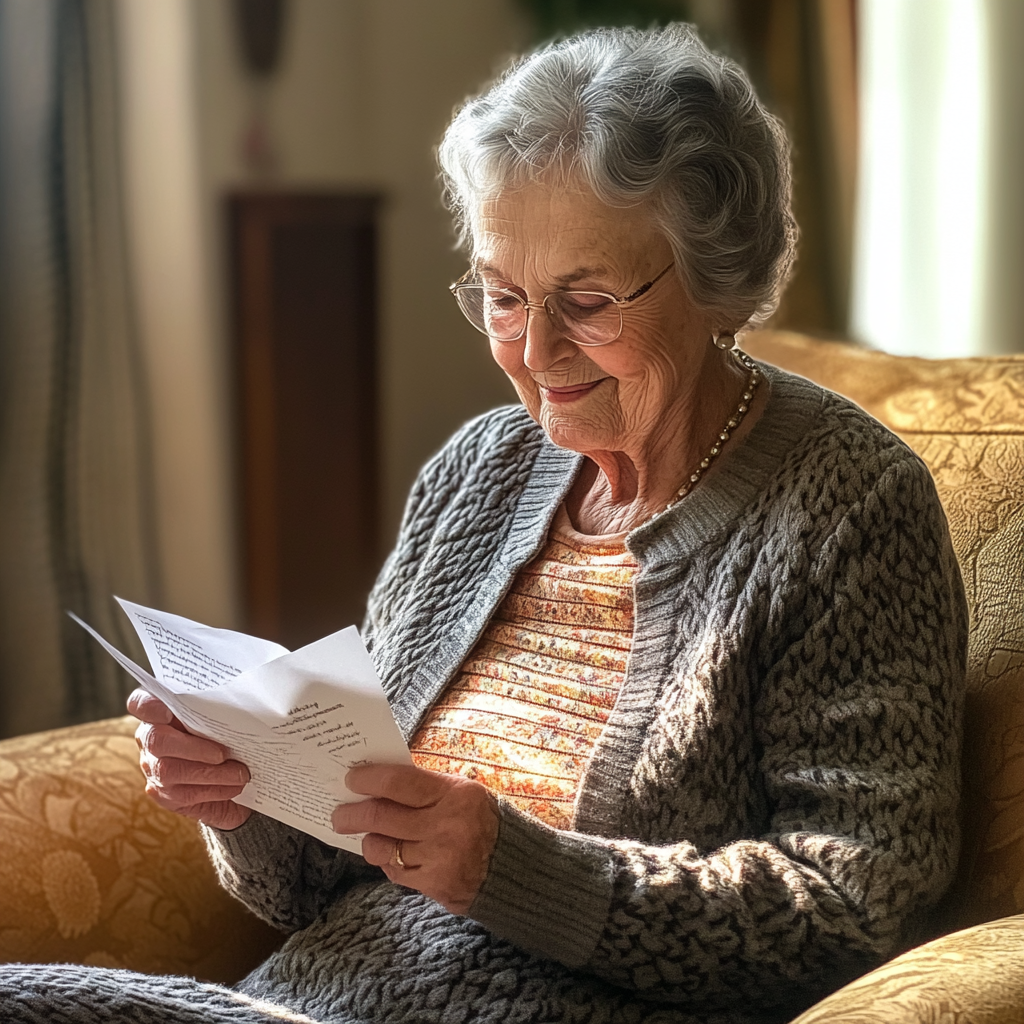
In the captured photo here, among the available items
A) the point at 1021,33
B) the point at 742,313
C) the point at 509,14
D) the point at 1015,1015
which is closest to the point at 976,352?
the point at 1021,33

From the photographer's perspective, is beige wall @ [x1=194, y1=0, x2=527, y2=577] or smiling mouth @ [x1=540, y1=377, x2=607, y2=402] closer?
smiling mouth @ [x1=540, y1=377, x2=607, y2=402]

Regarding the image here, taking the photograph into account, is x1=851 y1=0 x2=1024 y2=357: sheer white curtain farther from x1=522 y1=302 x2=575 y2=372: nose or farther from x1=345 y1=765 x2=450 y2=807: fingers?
x1=345 y1=765 x2=450 y2=807: fingers

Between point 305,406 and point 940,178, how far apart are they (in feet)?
4.41

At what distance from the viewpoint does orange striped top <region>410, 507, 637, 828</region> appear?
1.20 m

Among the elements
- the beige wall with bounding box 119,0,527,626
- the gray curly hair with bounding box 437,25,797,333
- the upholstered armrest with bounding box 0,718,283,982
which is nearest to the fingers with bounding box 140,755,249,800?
the upholstered armrest with bounding box 0,718,283,982

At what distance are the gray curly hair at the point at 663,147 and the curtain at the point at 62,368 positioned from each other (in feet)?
4.41

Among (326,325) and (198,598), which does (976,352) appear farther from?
(198,598)

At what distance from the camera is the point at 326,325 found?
2.77m

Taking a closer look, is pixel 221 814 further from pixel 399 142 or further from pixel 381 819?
pixel 399 142

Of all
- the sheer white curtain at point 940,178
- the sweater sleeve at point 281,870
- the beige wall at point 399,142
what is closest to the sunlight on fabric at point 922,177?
the sheer white curtain at point 940,178

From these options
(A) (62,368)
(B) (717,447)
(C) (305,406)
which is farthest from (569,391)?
(C) (305,406)

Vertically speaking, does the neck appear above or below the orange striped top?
above

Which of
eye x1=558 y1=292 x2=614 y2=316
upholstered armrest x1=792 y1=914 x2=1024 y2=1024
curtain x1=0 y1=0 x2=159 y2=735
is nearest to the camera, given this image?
upholstered armrest x1=792 y1=914 x2=1024 y2=1024

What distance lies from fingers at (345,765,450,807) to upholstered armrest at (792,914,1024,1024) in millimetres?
305
